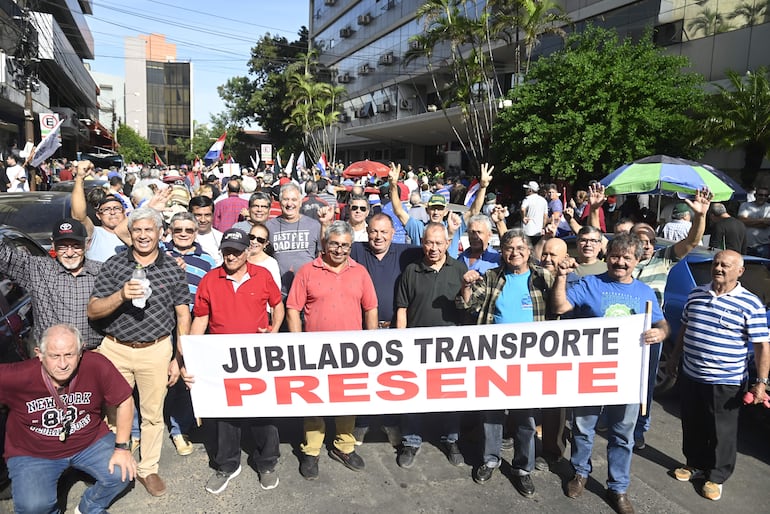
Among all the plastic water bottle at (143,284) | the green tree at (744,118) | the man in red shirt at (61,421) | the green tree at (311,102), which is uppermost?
the green tree at (311,102)

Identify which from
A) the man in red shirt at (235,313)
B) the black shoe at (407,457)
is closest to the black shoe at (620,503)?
the black shoe at (407,457)

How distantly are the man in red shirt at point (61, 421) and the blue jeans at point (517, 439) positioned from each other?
8.22 feet

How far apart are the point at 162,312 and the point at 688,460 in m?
4.16

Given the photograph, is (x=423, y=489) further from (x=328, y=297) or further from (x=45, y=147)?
(x=45, y=147)

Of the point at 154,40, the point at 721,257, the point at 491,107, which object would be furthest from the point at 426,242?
the point at 154,40

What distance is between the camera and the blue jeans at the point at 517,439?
13.1 ft

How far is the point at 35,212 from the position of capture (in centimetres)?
694

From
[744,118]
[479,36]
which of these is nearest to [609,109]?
[744,118]

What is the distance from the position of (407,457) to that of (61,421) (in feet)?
8.13

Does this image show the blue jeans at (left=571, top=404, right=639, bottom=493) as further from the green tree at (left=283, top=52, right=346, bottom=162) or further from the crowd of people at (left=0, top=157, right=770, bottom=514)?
the green tree at (left=283, top=52, right=346, bottom=162)

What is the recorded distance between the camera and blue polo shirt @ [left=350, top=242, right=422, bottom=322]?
4.61 m

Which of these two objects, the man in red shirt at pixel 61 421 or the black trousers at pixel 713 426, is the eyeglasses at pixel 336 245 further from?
the black trousers at pixel 713 426

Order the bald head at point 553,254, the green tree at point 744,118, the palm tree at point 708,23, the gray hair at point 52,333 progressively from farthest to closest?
the palm tree at point 708,23 → the green tree at point 744,118 → the bald head at point 553,254 → the gray hair at point 52,333

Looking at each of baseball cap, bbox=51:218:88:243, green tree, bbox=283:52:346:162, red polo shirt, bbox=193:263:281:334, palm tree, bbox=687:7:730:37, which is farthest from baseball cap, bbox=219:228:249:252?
green tree, bbox=283:52:346:162
